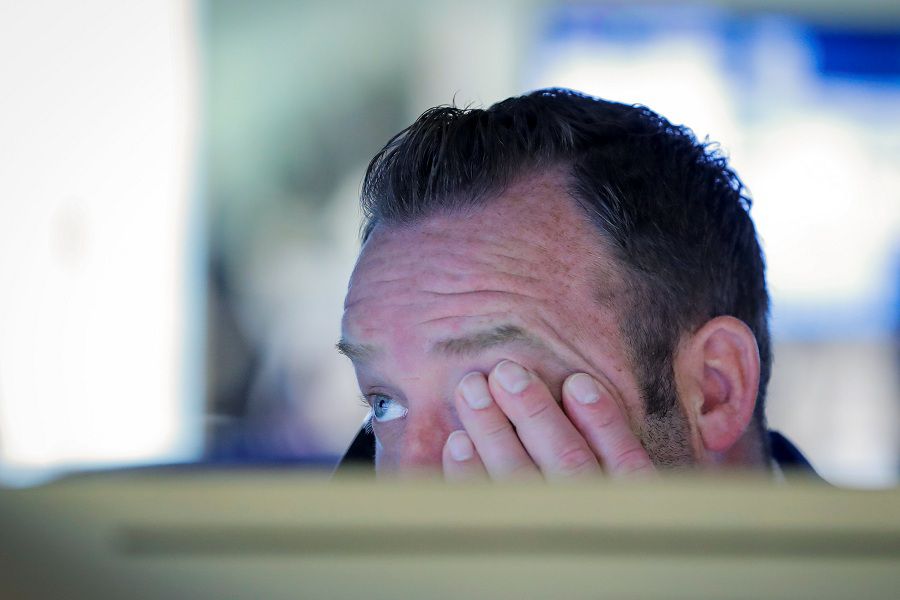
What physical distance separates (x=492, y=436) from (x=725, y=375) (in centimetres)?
40

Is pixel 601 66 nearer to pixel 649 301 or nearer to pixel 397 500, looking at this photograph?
pixel 649 301

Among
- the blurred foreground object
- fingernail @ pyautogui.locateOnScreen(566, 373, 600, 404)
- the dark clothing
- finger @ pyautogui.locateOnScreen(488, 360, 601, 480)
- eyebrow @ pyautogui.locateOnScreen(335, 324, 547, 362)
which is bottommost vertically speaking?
the dark clothing

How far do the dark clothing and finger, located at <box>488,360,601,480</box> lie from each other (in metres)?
0.37

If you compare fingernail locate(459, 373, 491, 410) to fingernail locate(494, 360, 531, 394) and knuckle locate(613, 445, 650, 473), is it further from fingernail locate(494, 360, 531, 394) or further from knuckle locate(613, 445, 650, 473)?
knuckle locate(613, 445, 650, 473)

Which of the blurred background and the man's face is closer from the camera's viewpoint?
the man's face

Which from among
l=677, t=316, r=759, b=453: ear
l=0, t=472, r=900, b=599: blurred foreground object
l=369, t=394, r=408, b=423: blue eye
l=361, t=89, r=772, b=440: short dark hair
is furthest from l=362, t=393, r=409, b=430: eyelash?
l=0, t=472, r=900, b=599: blurred foreground object

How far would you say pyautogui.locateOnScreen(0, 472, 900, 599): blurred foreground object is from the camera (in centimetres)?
29

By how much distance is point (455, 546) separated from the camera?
291mm

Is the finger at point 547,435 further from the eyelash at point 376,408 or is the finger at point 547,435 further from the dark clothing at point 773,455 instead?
the dark clothing at point 773,455

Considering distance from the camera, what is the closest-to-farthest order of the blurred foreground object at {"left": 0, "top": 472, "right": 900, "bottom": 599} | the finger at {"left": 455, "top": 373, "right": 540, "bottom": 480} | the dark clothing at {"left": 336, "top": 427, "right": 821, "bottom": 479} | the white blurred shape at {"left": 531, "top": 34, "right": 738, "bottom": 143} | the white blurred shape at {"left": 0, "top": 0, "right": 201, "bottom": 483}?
1. the blurred foreground object at {"left": 0, "top": 472, "right": 900, "bottom": 599}
2. the finger at {"left": 455, "top": 373, "right": 540, "bottom": 480}
3. the dark clothing at {"left": 336, "top": 427, "right": 821, "bottom": 479}
4. the white blurred shape at {"left": 0, "top": 0, "right": 201, "bottom": 483}
5. the white blurred shape at {"left": 531, "top": 34, "right": 738, "bottom": 143}

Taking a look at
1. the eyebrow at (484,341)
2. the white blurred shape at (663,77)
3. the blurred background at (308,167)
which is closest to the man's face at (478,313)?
the eyebrow at (484,341)

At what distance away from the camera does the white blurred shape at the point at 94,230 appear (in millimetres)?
3678

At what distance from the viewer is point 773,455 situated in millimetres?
1351

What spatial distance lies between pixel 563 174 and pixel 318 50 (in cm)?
362
